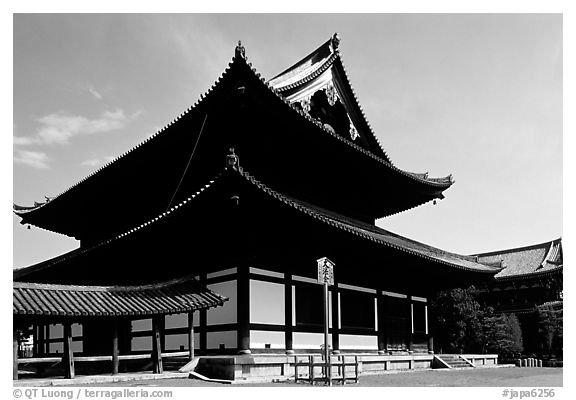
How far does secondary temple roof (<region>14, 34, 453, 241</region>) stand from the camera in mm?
18438

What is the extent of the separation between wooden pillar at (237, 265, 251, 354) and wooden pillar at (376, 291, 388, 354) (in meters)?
7.21

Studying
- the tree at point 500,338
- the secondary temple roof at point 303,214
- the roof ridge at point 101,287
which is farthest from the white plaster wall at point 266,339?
the tree at point 500,338

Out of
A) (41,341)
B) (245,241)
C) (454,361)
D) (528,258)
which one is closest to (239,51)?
(245,241)

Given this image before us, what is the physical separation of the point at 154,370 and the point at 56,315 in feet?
10.1

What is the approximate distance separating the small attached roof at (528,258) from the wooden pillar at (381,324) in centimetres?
2561

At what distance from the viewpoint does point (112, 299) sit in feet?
49.7

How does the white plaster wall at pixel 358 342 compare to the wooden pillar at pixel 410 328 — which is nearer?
the white plaster wall at pixel 358 342

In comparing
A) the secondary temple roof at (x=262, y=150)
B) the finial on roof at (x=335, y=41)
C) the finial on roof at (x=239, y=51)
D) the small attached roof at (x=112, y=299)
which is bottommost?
the small attached roof at (x=112, y=299)

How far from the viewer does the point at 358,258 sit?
795 inches

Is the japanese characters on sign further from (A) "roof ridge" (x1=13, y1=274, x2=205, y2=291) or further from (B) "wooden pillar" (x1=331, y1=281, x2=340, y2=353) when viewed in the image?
(B) "wooden pillar" (x1=331, y1=281, x2=340, y2=353)

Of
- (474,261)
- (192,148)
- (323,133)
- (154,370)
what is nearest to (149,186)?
(192,148)

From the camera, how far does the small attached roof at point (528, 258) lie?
1788 inches

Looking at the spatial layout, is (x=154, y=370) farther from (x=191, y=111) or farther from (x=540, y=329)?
(x=540, y=329)

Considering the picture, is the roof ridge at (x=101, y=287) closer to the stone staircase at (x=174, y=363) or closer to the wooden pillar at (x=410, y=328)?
the stone staircase at (x=174, y=363)
